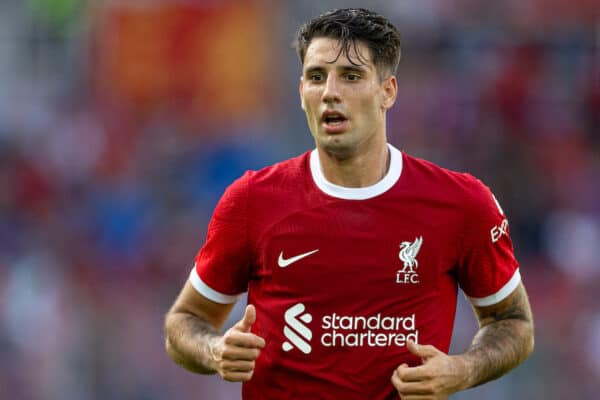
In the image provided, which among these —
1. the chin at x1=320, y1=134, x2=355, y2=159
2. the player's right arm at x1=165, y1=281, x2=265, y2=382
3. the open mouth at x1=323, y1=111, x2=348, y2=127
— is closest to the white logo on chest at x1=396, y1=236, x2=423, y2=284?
the chin at x1=320, y1=134, x2=355, y2=159

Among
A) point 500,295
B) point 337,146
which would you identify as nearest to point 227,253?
point 337,146

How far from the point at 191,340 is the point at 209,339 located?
11 centimetres

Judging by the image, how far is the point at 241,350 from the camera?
4.29m

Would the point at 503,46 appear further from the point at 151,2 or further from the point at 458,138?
the point at 151,2

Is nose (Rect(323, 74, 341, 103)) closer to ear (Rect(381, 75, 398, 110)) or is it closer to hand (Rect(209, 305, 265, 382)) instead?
ear (Rect(381, 75, 398, 110))

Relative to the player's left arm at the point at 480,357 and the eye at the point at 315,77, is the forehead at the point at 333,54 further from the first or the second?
the player's left arm at the point at 480,357

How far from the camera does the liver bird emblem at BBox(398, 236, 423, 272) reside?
4672 mm

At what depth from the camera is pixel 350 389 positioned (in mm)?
4566

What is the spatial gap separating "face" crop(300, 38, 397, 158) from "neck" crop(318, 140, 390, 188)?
0.09 ft

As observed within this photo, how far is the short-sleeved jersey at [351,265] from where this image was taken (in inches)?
182

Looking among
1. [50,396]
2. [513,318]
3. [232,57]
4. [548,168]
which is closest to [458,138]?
[548,168]

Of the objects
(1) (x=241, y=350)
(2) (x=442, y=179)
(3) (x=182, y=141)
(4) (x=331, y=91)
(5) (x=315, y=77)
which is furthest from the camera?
(3) (x=182, y=141)

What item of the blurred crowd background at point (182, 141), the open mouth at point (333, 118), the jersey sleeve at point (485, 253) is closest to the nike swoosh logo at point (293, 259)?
the open mouth at point (333, 118)

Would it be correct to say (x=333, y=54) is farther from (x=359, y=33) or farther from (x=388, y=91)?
(x=388, y=91)
